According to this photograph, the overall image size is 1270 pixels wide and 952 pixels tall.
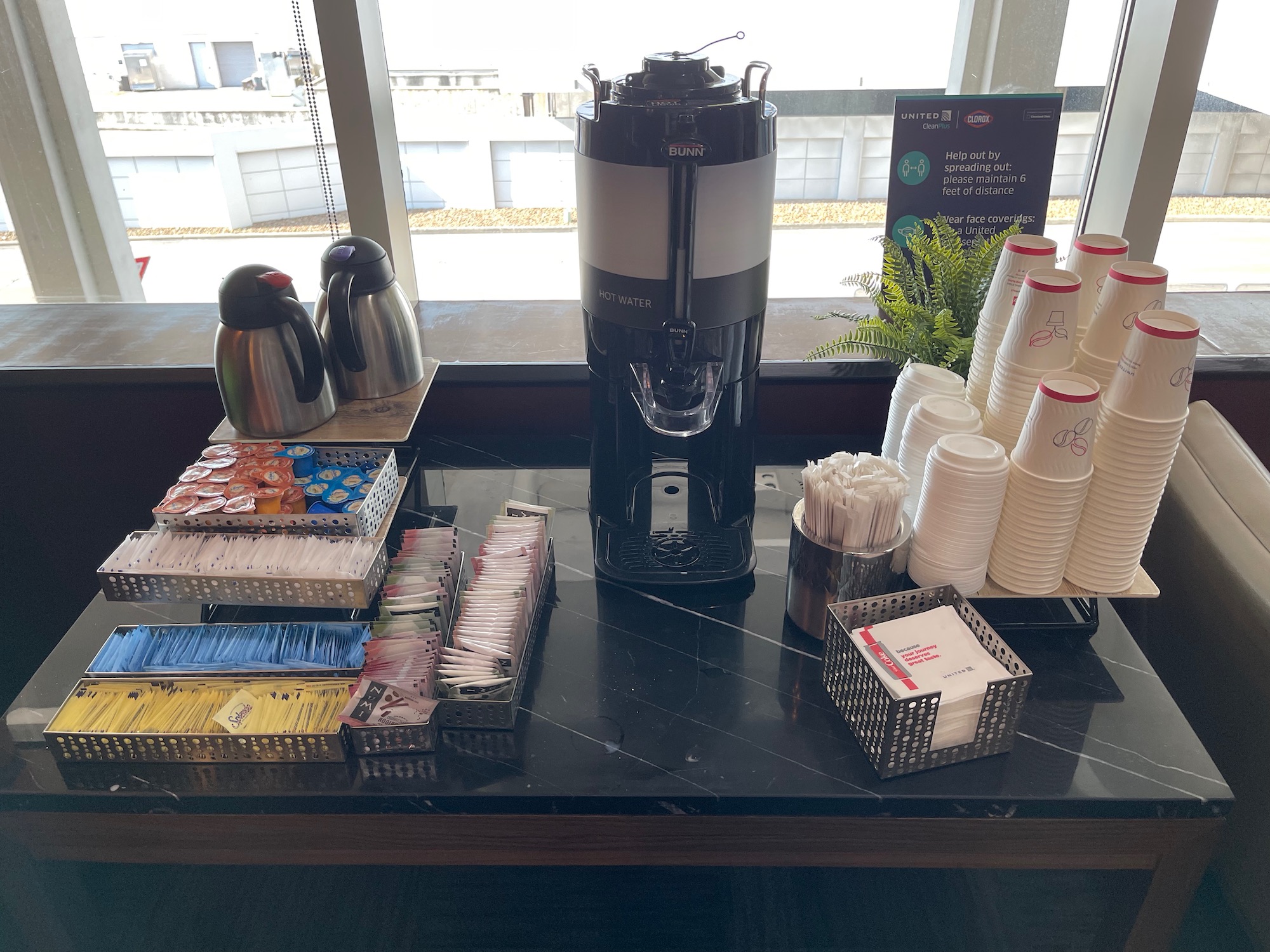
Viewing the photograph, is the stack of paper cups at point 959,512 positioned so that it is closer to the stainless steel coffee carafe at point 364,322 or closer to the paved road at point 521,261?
the stainless steel coffee carafe at point 364,322

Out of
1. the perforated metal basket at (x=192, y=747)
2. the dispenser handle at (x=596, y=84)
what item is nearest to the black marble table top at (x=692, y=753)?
the perforated metal basket at (x=192, y=747)

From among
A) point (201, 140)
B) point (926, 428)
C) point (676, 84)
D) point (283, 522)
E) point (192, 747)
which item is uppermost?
point (676, 84)

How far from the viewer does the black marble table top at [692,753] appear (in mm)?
892

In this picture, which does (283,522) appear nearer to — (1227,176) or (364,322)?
(364,322)

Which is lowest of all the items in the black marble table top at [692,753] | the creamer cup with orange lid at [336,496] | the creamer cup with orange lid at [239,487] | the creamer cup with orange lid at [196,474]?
the black marble table top at [692,753]

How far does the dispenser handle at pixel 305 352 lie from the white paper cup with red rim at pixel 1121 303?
99 centimetres

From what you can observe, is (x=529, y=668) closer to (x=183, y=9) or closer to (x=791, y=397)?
(x=791, y=397)

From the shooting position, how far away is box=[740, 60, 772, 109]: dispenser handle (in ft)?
3.22

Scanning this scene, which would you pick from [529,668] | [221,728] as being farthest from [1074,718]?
[221,728]

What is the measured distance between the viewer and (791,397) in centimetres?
159

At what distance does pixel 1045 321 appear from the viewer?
996 mm

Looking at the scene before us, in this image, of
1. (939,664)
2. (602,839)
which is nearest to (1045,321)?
(939,664)

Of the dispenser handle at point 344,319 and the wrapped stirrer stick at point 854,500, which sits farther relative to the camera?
the dispenser handle at point 344,319

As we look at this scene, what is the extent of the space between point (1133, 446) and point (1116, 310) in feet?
0.59
